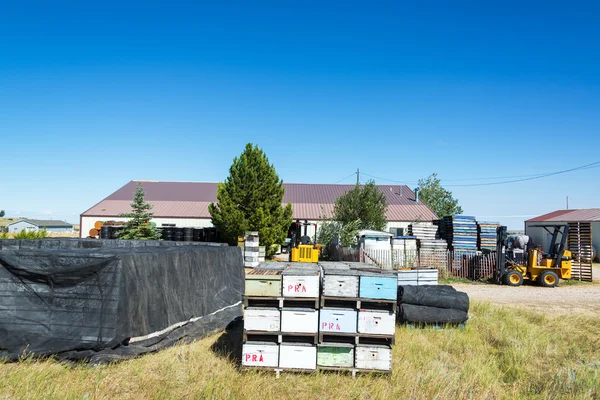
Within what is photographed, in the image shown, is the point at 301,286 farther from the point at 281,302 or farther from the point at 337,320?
the point at 337,320

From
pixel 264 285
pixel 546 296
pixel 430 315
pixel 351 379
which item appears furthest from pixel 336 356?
pixel 546 296

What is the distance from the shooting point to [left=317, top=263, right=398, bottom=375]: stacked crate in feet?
23.0

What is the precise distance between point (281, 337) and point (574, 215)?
43152 millimetres

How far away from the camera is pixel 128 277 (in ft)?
24.9

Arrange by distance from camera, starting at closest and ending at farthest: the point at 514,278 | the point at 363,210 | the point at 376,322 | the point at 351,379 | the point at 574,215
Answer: the point at 351,379
the point at 376,322
the point at 514,278
the point at 363,210
the point at 574,215

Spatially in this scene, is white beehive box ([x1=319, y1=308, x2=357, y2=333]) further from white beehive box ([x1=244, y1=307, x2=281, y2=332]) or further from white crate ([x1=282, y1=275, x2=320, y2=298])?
white beehive box ([x1=244, y1=307, x2=281, y2=332])

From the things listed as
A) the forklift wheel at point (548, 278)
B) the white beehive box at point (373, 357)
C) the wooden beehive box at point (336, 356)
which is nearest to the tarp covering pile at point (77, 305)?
the wooden beehive box at point (336, 356)

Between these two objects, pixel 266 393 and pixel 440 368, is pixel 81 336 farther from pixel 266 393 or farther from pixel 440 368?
pixel 440 368

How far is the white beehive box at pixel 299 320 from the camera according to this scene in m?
7.06

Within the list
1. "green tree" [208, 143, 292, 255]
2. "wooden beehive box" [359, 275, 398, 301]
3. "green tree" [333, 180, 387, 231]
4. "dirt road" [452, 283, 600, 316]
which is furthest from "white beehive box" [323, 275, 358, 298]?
"green tree" [333, 180, 387, 231]

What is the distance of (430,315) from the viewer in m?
10.1

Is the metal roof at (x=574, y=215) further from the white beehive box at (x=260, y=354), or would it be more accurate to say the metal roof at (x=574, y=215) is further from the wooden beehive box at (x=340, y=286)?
the white beehive box at (x=260, y=354)

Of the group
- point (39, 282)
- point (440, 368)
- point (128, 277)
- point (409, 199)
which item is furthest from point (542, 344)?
point (409, 199)

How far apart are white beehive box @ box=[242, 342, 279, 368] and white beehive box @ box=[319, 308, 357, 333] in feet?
2.85
